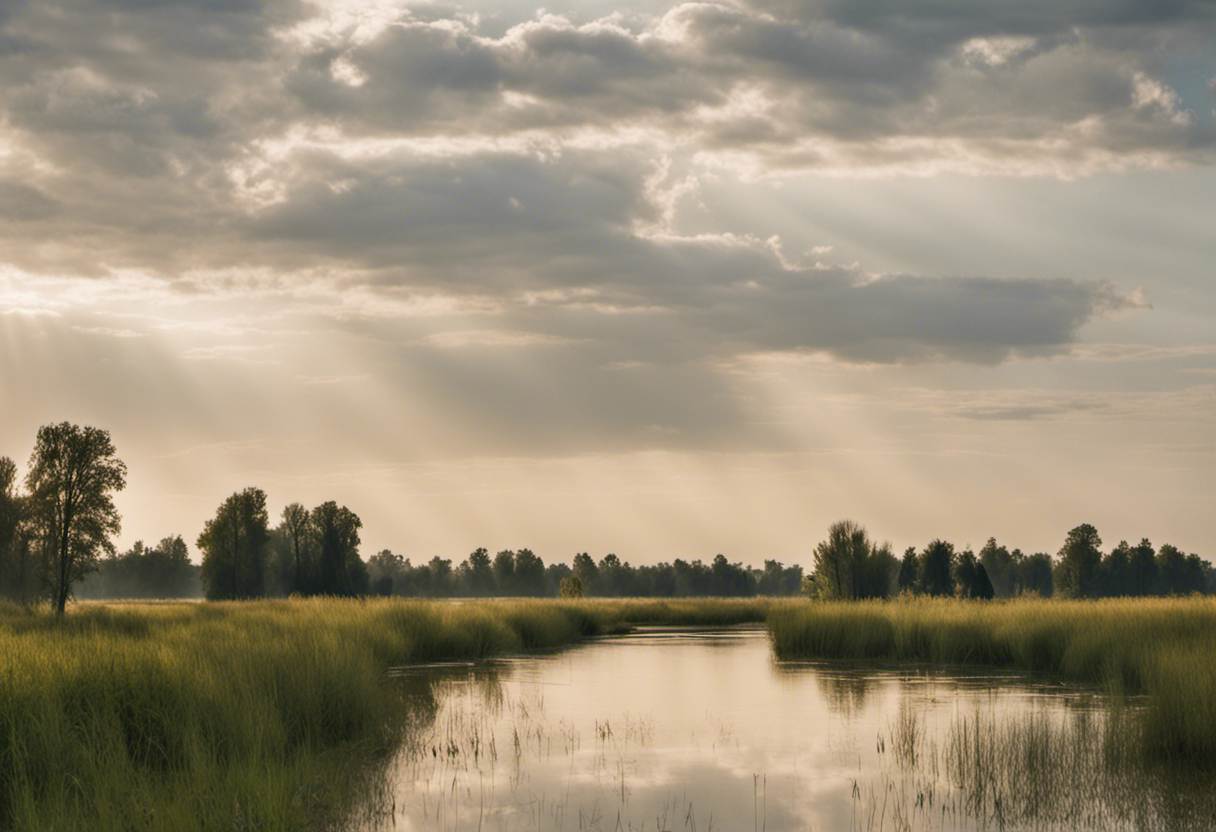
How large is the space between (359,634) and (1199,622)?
19.1 m

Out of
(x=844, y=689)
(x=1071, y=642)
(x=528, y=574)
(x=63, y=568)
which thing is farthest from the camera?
(x=528, y=574)

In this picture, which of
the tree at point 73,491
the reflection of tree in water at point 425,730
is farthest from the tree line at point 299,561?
the reflection of tree in water at point 425,730

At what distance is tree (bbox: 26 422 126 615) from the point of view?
165ft

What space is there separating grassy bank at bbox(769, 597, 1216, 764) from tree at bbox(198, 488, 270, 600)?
60530 millimetres

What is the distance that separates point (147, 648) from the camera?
52.3 feet

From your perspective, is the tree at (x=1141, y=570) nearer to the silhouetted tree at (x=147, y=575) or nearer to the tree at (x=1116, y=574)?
the tree at (x=1116, y=574)

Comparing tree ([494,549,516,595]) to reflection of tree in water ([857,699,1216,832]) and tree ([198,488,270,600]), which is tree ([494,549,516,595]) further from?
reflection of tree in water ([857,699,1216,832])

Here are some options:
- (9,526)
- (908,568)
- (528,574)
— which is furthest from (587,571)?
(9,526)

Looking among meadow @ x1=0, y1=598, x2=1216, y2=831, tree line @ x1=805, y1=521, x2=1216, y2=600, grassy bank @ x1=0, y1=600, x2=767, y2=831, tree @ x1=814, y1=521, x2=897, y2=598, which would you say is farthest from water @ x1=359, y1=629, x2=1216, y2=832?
tree @ x1=814, y1=521, x2=897, y2=598

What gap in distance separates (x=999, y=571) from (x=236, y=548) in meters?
87.6

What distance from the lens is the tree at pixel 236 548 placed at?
91500 millimetres

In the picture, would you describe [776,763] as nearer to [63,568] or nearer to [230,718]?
[230,718]

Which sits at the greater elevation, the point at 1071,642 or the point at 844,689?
the point at 1071,642

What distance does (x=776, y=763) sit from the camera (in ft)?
50.0
